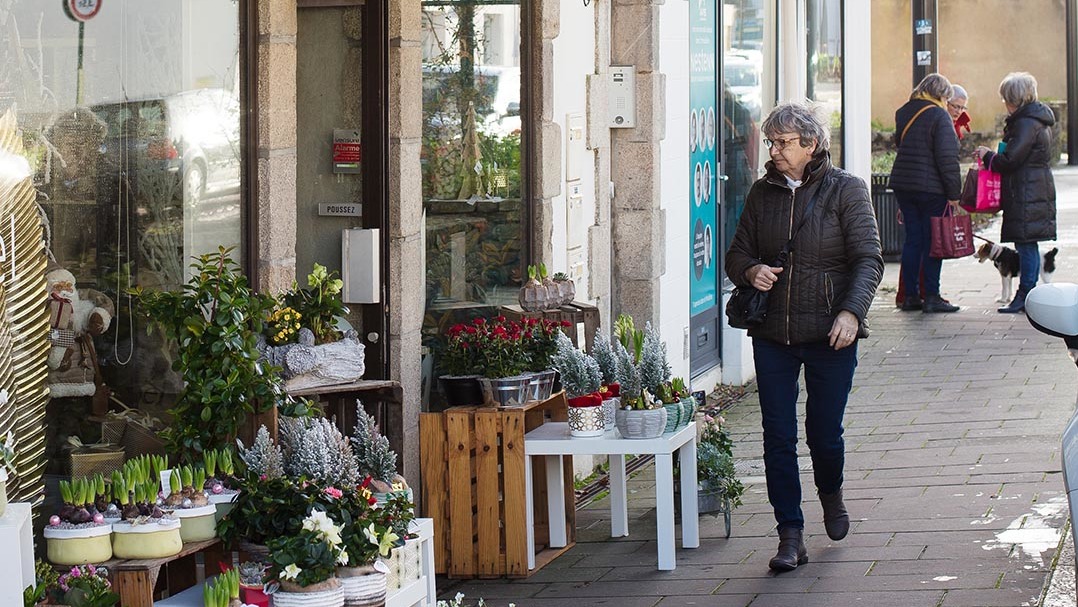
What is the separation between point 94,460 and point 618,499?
284 centimetres

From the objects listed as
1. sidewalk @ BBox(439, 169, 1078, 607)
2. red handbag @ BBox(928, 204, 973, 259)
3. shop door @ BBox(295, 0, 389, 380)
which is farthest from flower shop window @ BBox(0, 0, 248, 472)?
red handbag @ BBox(928, 204, 973, 259)

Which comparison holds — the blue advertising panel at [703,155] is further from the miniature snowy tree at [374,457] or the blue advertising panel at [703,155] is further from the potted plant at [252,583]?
the potted plant at [252,583]

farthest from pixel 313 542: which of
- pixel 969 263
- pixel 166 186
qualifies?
pixel 969 263

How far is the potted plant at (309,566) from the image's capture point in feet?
15.1

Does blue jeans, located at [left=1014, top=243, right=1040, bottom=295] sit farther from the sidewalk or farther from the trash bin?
the trash bin

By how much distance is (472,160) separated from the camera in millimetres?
8188

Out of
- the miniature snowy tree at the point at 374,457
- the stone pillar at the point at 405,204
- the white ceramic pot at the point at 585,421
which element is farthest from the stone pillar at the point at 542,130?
the miniature snowy tree at the point at 374,457

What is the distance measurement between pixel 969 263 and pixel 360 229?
12111 millimetres

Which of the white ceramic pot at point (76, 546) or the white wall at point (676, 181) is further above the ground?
the white wall at point (676, 181)

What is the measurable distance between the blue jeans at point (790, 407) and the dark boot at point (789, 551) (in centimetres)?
3

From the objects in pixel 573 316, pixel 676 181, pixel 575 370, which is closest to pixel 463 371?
pixel 575 370

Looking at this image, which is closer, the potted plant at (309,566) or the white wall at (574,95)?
the potted plant at (309,566)

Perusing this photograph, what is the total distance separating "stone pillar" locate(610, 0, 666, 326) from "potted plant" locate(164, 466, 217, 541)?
201 inches

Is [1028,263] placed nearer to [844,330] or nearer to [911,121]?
[911,121]
